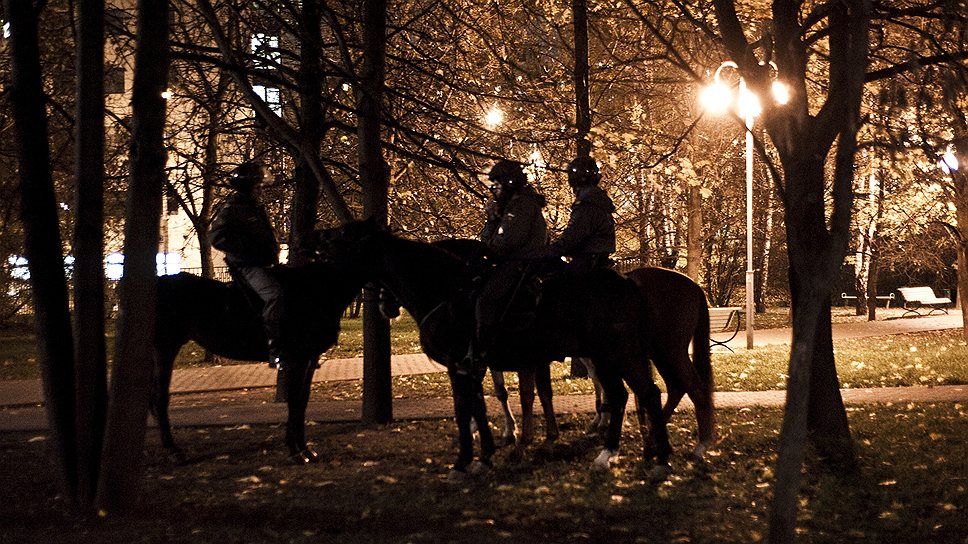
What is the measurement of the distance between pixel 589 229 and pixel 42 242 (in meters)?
4.48

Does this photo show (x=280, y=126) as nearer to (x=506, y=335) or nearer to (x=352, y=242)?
(x=352, y=242)

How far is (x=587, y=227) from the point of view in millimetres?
9867

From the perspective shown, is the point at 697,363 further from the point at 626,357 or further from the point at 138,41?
the point at 138,41

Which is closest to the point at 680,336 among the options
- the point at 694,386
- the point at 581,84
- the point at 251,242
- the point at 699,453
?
the point at 694,386

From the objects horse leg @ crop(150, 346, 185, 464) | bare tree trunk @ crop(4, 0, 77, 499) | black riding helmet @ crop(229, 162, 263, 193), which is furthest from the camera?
horse leg @ crop(150, 346, 185, 464)

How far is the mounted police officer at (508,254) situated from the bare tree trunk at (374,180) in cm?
326

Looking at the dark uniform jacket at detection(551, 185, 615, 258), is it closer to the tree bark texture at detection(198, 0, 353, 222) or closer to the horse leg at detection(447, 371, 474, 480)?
the horse leg at detection(447, 371, 474, 480)

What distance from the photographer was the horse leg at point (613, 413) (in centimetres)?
973

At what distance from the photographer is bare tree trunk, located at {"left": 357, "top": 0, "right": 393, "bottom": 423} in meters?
12.9

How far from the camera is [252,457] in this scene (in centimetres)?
1079

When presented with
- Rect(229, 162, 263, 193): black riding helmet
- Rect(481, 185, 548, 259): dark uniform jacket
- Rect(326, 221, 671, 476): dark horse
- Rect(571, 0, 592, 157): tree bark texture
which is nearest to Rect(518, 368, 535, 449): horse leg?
Rect(326, 221, 671, 476): dark horse

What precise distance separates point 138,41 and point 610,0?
9.05 metres

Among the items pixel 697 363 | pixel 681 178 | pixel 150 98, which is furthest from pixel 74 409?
pixel 681 178

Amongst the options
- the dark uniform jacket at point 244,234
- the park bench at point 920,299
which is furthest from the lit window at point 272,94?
the park bench at point 920,299
